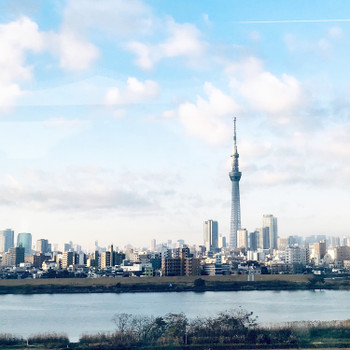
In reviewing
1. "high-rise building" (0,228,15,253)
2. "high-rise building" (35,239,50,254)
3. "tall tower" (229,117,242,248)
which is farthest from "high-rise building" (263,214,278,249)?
"high-rise building" (0,228,15,253)

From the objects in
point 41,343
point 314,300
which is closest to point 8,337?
point 41,343

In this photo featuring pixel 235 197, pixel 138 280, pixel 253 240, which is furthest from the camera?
pixel 253 240

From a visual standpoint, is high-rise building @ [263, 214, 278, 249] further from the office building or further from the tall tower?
the tall tower

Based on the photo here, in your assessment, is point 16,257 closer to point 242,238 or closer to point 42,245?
Result: point 42,245

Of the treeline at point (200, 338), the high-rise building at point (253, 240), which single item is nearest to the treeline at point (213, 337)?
the treeline at point (200, 338)

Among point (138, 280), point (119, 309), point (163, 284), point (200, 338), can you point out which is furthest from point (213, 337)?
point (138, 280)

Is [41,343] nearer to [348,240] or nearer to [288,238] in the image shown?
[288,238]
